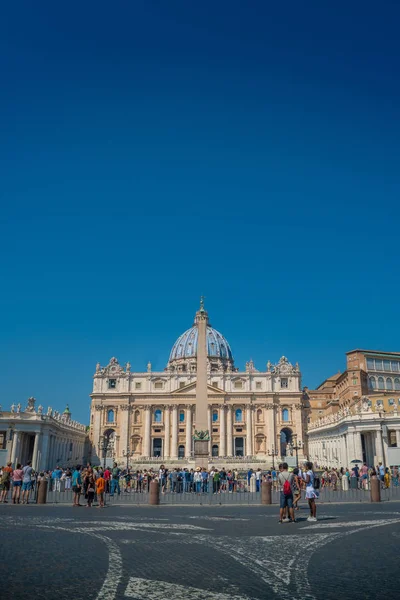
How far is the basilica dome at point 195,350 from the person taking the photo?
106 meters

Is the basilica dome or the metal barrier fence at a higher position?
the basilica dome

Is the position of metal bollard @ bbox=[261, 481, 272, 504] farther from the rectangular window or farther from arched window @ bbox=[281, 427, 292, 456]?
arched window @ bbox=[281, 427, 292, 456]

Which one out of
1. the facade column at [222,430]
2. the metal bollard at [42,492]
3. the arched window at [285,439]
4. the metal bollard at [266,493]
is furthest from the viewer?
the arched window at [285,439]

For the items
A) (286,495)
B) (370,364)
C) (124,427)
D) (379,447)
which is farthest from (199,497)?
(124,427)

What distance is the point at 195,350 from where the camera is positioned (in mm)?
105625

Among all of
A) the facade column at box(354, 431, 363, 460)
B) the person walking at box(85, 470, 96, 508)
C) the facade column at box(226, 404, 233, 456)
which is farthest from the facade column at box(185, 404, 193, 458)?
the person walking at box(85, 470, 96, 508)

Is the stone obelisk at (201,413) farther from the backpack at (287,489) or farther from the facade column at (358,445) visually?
the backpack at (287,489)

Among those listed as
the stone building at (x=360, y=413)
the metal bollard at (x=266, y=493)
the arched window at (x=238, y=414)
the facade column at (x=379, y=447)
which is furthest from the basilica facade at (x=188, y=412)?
the metal bollard at (x=266, y=493)

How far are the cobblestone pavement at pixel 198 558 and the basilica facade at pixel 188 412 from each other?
66725mm

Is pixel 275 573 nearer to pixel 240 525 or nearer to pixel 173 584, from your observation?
pixel 173 584

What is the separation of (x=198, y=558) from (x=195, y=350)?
96920mm

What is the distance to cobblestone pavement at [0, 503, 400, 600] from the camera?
21.9 feet

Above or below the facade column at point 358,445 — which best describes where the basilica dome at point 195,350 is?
above

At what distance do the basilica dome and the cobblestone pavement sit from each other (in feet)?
293
